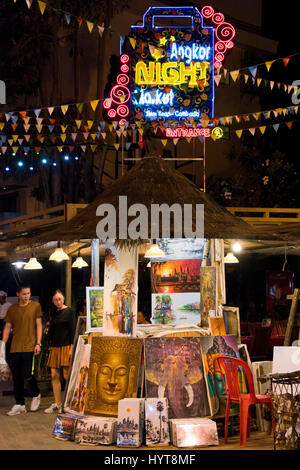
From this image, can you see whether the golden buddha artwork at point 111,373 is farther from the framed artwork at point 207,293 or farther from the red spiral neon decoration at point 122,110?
the red spiral neon decoration at point 122,110

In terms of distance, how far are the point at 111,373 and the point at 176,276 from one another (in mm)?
3665

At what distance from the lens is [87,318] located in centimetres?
1140

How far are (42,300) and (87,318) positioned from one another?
12.0 metres

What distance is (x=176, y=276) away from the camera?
13.2m

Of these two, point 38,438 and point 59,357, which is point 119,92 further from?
point 38,438

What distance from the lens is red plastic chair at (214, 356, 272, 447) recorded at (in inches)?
362

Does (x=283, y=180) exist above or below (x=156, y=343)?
above

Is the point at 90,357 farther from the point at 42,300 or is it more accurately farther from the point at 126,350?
the point at 42,300

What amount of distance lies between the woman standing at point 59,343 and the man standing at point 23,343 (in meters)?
0.23

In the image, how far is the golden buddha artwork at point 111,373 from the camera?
9.66 m

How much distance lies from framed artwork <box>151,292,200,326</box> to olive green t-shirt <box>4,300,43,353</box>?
89.0 inches

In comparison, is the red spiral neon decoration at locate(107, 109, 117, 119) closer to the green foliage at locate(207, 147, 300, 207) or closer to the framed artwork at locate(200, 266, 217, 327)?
the green foliage at locate(207, 147, 300, 207)

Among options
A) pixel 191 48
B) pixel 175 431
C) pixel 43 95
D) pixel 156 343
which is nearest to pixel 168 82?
pixel 191 48

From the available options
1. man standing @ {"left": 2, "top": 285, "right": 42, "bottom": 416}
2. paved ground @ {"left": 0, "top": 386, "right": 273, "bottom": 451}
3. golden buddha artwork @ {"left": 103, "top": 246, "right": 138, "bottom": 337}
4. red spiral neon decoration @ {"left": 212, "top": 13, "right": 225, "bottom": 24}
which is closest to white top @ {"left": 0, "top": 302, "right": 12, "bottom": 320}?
man standing @ {"left": 2, "top": 285, "right": 42, "bottom": 416}
